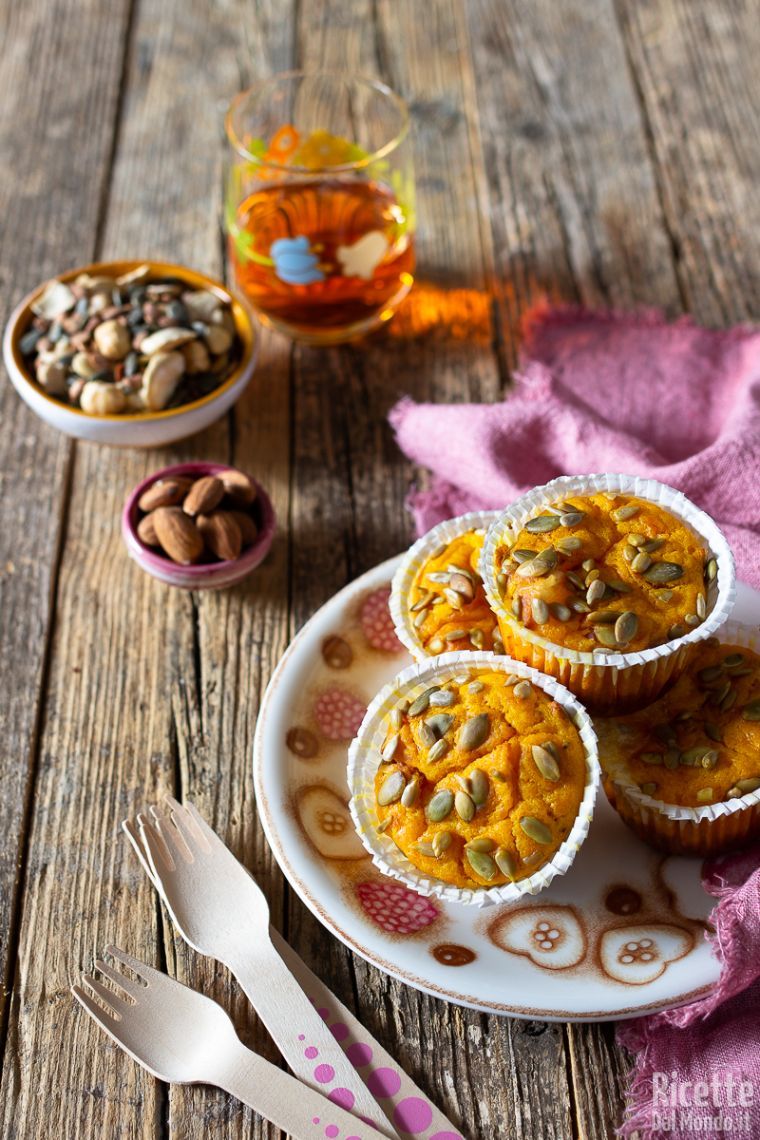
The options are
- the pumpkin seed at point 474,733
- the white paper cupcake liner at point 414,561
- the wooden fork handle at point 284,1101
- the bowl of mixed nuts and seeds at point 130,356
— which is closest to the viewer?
the wooden fork handle at point 284,1101

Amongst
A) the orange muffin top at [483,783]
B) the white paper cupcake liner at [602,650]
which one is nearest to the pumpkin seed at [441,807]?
the orange muffin top at [483,783]

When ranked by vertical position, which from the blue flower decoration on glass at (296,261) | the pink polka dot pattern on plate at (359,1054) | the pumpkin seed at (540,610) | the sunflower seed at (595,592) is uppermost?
the sunflower seed at (595,592)

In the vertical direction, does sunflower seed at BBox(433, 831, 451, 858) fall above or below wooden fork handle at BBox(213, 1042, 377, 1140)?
above

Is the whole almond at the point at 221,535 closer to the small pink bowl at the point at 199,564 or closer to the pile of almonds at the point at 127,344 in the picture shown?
the small pink bowl at the point at 199,564

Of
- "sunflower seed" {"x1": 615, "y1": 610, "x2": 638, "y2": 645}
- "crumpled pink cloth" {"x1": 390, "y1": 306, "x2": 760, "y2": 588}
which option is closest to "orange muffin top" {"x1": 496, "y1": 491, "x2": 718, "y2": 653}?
"sunflower seed" {"x1": 615, "y1": 610, "x2": 638, "y2": 645}

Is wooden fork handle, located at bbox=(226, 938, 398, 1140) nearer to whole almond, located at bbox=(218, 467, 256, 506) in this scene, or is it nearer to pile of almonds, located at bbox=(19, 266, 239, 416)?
whole almond, located at bbox=(218, 467, 256, 506)

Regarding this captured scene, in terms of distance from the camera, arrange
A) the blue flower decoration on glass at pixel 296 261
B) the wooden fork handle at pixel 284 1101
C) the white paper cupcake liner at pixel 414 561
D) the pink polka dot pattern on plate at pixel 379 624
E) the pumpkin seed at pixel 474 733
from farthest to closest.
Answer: the blue flower decoration on glass at pixel 296 261
the pink polka dot pattern on plate at pixel 379 624
the white paper cupcake liner at pixel 414 561
the pumpkin seed at pixel 474 733
the wooden fork handle at pixel 284 1101
